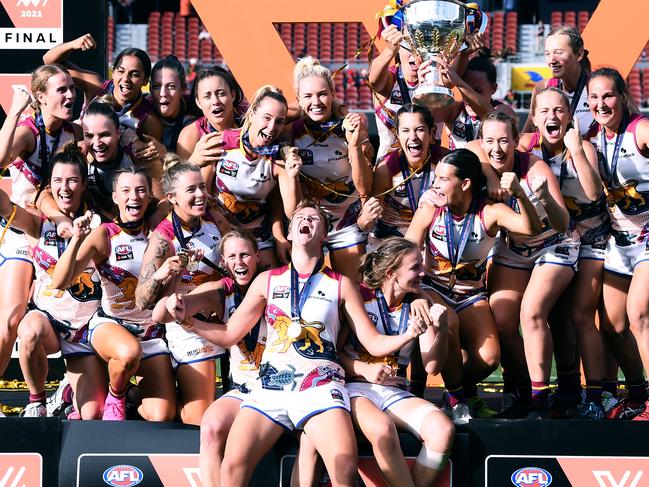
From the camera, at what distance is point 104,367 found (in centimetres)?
524

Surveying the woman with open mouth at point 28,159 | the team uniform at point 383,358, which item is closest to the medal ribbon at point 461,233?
the team uniform at point 383,358

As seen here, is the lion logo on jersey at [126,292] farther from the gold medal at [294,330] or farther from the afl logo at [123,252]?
the gold medal at [294,330]

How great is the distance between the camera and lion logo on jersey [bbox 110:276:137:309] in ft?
16.9

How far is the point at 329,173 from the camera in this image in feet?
18.1

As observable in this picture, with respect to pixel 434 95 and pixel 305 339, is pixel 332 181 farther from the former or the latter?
pixel 305 339

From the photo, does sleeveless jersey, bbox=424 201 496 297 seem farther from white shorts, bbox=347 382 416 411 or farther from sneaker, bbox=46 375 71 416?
sneaker, bbox=46 375 71 416

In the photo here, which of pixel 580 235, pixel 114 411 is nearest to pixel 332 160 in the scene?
pixel 580 235

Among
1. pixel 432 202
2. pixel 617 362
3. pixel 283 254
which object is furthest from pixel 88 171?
pixel 617 362

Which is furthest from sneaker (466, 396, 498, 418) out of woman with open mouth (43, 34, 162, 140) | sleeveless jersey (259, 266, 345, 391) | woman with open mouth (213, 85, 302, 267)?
woman with open mouth (43, 34, 162, 140)

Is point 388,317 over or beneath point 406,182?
beneath

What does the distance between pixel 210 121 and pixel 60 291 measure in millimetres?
1125

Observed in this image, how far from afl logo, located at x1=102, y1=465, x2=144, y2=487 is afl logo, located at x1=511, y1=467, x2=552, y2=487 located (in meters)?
1.67

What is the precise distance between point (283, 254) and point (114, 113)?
1.07 meters

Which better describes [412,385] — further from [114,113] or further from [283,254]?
[114,113]
